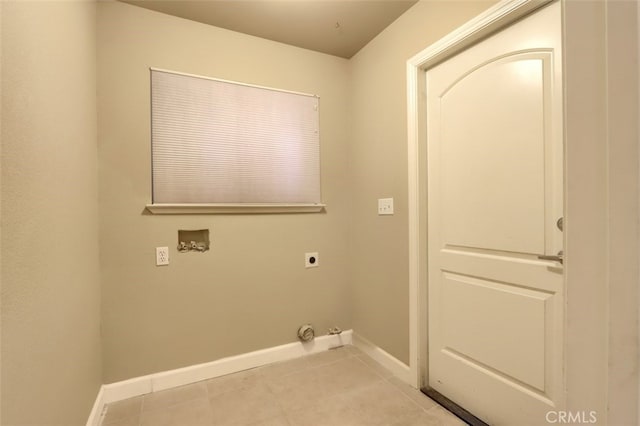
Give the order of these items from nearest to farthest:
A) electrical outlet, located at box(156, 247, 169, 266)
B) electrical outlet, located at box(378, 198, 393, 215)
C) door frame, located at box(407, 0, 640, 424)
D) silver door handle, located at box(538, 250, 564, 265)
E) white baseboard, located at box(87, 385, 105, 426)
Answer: door frame, located at box(407, 0, 640, 424) < silver door handle, located at box(538, 250, 564, 265) < white baseboard, located at box(87, 385, 105, 426) < electrical outlet, located at box(156, 247, 169, 266) < electrical outlet, located at box(378, 198, 393, 215)

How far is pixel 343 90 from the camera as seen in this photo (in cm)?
246

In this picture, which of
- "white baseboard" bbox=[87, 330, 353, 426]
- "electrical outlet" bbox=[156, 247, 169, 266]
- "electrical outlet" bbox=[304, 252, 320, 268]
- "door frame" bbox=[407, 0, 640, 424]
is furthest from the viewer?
"electrical outlet" bbox=[304, 252, 320, 268]

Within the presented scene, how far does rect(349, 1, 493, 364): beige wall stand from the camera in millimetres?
1839

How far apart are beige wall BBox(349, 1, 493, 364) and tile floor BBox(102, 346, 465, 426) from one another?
29cm

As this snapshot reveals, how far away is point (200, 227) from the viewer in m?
1.94

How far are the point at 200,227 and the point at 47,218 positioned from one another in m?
0.96

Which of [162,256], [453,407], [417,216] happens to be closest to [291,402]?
[453,407]

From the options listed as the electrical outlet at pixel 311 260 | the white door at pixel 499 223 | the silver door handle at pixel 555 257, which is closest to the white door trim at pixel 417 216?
the white door at pixel 499 223

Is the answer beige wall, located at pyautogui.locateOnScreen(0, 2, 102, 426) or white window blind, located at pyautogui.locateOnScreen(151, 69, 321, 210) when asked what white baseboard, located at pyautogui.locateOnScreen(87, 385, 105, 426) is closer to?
beige wall, located at pyautogui.locateOnScreen(0, 2, 102, 426)

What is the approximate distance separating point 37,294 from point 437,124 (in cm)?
200

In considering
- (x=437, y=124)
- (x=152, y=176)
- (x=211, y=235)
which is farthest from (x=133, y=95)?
(x=437, y=124)

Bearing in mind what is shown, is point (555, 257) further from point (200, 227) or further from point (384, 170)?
point (200, 227)

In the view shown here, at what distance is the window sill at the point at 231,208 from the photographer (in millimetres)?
1840

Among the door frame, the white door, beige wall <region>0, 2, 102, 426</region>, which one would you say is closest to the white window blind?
beige wall <region>0, 2, 102, 426</region>
